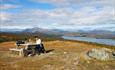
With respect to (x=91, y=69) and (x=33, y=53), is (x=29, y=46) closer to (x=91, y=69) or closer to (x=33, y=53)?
(x=33, y=53)

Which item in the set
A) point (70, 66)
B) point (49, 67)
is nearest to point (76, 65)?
point (70, 66)

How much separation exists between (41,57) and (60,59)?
8.76 feet

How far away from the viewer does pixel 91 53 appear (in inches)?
979

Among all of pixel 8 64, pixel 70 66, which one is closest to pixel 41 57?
pixel 8 64

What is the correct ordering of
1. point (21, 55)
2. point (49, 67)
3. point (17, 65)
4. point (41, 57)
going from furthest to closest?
point (21, 55) < point (41, 57) < point (17, 65) < point (49, 67)

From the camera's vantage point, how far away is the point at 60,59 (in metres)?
24.7

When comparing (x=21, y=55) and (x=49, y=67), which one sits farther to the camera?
(x=21, y=55)

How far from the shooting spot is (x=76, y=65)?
69.8 ft

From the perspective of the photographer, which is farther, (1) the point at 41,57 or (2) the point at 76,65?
(1) the point at 41,57

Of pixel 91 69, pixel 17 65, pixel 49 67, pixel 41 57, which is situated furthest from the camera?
pixel 41 57

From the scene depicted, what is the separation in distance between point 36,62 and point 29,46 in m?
5.81

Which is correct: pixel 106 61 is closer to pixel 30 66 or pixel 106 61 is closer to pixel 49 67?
pixel 49 67

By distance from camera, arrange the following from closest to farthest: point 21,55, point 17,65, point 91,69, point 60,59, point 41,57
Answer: point 91,69 < point 17,65 < point 60,59 < point 41,57 < point 21,55

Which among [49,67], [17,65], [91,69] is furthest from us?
[17,65]
